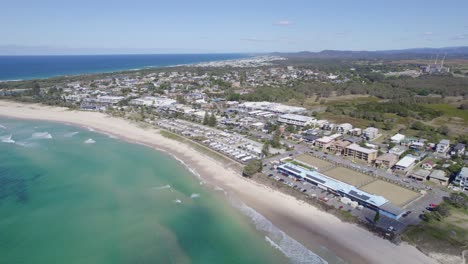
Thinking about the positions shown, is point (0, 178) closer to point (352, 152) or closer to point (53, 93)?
point (352, 152)

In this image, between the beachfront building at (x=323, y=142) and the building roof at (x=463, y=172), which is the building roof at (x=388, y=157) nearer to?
the building roof at (x=463, y=172)

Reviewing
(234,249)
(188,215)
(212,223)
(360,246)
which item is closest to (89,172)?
(188,215)

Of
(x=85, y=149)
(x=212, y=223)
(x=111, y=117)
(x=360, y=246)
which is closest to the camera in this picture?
(x=360, y=246)

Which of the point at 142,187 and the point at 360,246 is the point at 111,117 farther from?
the point at 360,246

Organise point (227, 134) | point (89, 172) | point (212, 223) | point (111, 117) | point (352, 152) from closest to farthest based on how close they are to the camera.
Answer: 1. point (212, 223)
2. point (89, 172)
3. point (352, 152)
4. point (227, 134)
5. point (111, 117)

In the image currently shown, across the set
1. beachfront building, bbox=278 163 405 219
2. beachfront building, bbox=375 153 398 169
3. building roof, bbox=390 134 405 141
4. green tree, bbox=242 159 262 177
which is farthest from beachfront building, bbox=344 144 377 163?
green tree, bbox=242 159 262 177

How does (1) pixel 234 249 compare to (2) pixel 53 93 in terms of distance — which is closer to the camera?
(1) pixel 234 249
